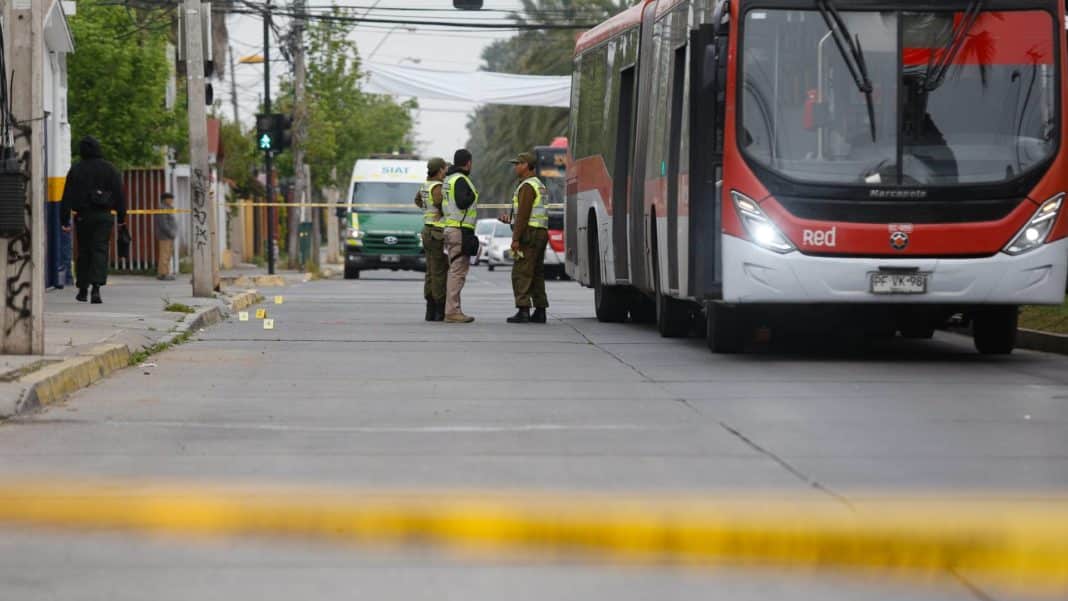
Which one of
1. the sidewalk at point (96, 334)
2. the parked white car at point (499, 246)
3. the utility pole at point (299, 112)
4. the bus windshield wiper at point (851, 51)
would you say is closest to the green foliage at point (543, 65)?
the parked white car at point (499, 246)

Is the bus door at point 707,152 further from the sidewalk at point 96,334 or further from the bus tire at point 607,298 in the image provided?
the bus tire at point 607,298

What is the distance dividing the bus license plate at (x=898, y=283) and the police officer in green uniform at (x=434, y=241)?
737 centimetres

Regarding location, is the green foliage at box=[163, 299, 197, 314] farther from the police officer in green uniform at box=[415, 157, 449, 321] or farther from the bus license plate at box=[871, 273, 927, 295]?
the bus license plate at box=[871, 273, 927, 295]

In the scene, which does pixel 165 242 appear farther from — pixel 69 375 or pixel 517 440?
pixel 517 440

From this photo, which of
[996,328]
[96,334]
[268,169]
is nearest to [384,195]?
[268,169]

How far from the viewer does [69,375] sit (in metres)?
12.7

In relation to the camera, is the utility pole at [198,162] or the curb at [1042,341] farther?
the utility pole at [198,162]

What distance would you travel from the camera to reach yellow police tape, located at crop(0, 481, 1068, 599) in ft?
21.9

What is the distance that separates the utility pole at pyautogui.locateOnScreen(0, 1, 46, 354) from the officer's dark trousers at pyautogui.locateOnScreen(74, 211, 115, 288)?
8.96m

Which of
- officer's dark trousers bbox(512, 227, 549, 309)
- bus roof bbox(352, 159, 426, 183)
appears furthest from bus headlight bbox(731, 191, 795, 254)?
bus roof bbox(352, 159, 426, 183)

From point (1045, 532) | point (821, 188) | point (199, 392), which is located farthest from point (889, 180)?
point (1045, 532)

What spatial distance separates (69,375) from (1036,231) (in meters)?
7.09

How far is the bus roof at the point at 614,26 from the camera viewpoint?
1956cm

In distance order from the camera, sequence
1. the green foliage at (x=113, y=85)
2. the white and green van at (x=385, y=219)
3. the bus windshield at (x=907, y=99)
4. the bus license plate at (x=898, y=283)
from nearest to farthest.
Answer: the bus license plate at (x=898, y=283)
the bus windshield at (x=907, y=99)
the green foliage at (x=113, y=85)
the white and green van at (x=385, y=219)
